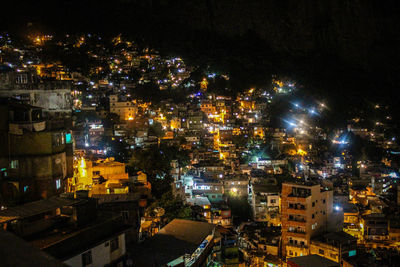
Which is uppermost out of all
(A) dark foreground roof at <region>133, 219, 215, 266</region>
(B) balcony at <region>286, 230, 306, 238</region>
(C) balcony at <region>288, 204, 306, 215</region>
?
(A) dark foreground roof at <region>133, 219, 215, 266</region>

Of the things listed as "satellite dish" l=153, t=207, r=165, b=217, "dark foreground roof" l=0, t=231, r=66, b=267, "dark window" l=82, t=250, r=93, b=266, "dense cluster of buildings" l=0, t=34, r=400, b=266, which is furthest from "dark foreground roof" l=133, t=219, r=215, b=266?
"dark foreground roof" l=0, t=231, r=66, b=267

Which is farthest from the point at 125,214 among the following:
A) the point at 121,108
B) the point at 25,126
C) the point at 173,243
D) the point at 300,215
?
the point at 121,108

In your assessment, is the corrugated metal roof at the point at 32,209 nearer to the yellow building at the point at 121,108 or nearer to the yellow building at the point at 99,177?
the yellow building at the point at 99,177

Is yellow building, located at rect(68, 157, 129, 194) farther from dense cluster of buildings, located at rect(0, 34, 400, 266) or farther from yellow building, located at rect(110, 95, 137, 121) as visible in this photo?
yellow building, located at rect(110, 95, 137, 121)

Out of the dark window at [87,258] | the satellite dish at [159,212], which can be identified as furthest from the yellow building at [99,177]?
the dark window at [87,258]

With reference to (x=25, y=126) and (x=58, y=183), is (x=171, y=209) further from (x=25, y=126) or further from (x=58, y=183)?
(x=25, y=126)

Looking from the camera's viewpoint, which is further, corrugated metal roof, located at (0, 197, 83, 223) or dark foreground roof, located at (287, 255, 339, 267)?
dark foreground roof, located at (287, 255, 339, 267)
